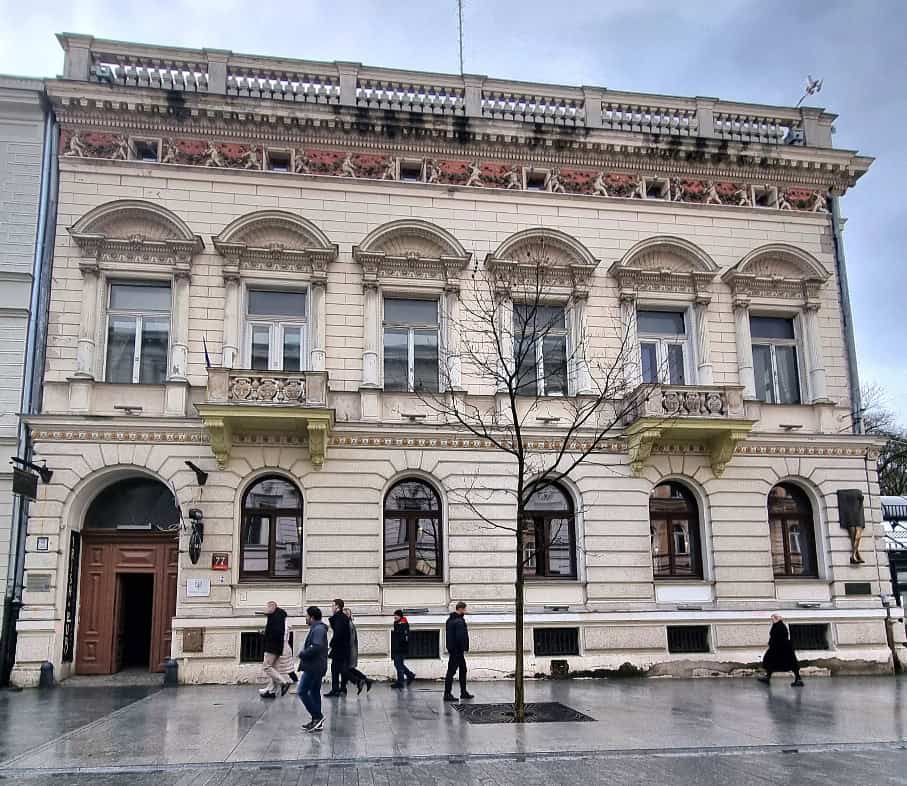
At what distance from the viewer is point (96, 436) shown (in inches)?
709

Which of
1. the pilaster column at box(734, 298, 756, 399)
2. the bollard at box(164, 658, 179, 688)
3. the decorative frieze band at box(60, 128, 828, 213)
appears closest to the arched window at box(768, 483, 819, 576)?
the pilaster column at box(734, 298, 756, 399)

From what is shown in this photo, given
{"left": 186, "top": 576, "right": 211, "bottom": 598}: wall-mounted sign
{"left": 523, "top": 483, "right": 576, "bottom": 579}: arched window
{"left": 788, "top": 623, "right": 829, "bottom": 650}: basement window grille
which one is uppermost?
{"left": 523, "top": 483, "right": 576, "bottom": 579}: arched window

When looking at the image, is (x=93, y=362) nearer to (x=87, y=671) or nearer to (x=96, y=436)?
(x=96, y=436)

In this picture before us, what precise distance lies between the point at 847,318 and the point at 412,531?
1252 centimetres

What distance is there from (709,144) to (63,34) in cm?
1575

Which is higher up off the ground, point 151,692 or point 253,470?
point 253,470

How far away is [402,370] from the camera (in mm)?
19969

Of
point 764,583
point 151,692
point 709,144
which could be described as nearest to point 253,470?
point 151,692

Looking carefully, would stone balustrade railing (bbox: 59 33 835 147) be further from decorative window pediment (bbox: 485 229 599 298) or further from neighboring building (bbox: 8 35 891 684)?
decorative window pediment (bbox: 485 229 599 298)

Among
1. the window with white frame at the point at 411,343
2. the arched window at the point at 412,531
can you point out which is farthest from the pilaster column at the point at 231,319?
the arched window at the point at 412,531

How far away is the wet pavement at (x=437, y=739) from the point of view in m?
9.45

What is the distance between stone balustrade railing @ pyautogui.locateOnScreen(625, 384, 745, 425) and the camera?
1928 centimetres

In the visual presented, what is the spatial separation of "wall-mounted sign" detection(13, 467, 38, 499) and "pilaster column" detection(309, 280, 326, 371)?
20.1 ft

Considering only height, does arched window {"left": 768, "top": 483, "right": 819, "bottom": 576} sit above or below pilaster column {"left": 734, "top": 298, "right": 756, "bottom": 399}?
below
